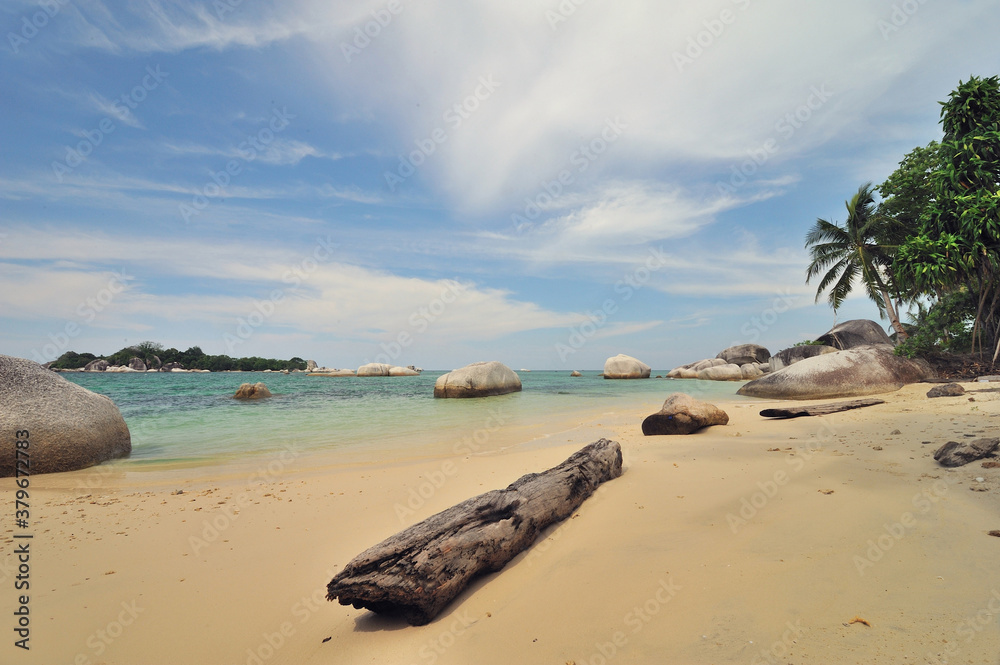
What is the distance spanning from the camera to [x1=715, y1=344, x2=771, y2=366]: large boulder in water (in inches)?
1533

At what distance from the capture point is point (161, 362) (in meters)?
67.0

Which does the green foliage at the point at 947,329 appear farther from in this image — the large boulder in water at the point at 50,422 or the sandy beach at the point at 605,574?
the large boulder in water at the point at 50,422

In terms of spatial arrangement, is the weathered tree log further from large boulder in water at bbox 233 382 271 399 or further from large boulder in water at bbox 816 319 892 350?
large boulder in water at bbox 233 382 271 399

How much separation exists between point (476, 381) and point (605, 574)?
19.5 meters

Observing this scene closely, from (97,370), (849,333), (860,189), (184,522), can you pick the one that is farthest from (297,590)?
(97,370)

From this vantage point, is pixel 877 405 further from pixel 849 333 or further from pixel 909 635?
pixel 849 333

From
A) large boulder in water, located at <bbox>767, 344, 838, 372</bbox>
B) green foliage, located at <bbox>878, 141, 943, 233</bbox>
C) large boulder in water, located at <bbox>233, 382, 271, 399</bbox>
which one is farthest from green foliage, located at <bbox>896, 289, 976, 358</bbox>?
large boulder in water, located at <bbox>233, 382, 271, 399</bbox>

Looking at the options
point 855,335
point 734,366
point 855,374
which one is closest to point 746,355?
point 734,366

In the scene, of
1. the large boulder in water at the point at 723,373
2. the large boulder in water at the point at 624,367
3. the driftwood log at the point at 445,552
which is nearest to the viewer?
the driftwood log at the point at 445,552

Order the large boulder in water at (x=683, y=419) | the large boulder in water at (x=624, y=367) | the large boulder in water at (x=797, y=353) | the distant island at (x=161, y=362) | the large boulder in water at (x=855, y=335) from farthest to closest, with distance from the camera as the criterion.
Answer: the distant island at (x=161, y=362)
the large boulder in water at (x=624, y=367)
the large boulder in water at (x=855, y=335)
the large boulder in water at (x=797, y=353)
the large boulder in water at (x=683, y=419)

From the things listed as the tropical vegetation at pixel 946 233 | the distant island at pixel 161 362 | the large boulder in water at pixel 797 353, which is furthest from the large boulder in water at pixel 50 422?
the distant island at pixel 161 362

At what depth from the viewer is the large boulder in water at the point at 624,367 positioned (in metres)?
44.8

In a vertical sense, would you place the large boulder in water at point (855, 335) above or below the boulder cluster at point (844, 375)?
above

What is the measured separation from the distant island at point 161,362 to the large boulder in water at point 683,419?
74537 millimetres
